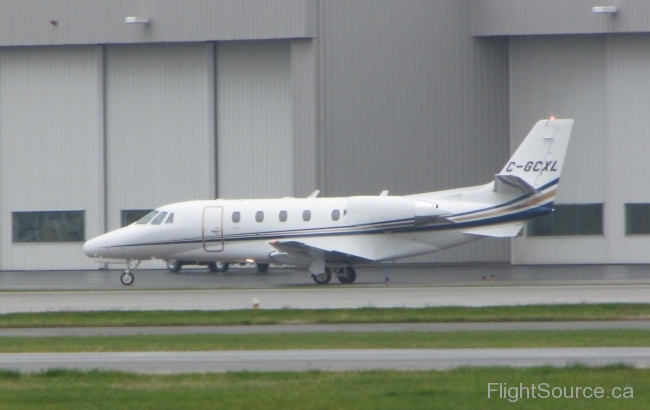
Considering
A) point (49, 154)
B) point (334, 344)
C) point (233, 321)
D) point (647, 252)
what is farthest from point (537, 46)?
point (334, 344)

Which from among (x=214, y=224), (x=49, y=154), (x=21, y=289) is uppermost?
(x=49, y=154)

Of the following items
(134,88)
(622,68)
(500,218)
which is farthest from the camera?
(134,88)

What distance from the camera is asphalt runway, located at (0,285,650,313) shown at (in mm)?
23062

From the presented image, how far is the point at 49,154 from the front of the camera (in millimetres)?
42812

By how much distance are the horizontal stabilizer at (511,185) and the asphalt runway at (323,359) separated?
1525 cm

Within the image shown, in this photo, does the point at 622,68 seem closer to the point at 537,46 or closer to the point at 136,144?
the point at 537,46

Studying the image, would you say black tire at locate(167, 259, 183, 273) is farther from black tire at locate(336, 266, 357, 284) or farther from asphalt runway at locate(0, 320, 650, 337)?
asphalt runway at locate(0, 320, 650, 337)

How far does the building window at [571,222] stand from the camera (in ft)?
132

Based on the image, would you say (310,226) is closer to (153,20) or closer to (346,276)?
(346,276)

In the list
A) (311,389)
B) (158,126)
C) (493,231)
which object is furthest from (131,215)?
(311,389)

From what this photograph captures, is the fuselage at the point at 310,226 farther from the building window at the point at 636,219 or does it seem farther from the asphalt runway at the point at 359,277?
the building window at the point at 636,219

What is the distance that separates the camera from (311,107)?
3897 centimetres

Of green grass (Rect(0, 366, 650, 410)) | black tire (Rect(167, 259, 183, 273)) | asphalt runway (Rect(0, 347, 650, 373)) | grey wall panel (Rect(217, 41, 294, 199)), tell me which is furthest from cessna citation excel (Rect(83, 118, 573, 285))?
green grass (Rect(0, 366, 650, 410))

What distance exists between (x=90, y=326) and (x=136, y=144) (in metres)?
23.0
